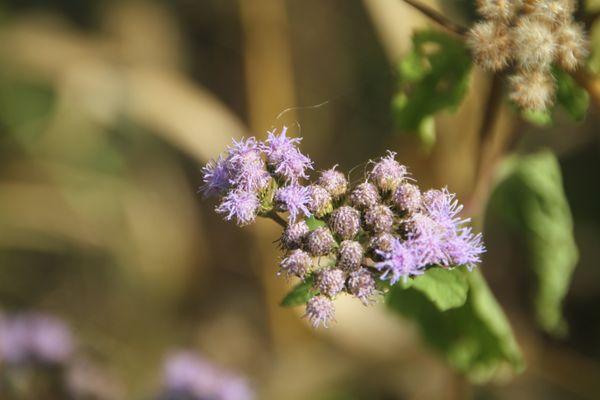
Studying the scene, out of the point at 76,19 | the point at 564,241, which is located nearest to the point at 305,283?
the point at 564,241

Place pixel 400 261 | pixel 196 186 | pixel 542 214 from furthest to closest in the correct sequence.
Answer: pixel 196 186, pixel 542 214, pixel 400 261

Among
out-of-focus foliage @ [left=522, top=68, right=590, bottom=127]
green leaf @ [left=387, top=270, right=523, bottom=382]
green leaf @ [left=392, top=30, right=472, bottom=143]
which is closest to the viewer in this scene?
out-of-focus foliage @ [left=522, top=68, right=590, bottom=127]

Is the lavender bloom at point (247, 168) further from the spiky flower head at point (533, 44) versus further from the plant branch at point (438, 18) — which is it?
the spiky flower head at point (533, 44)

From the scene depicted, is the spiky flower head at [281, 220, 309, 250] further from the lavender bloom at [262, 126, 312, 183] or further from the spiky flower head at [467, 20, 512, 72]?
the spiky flower head at [467, 20, 512, 72]

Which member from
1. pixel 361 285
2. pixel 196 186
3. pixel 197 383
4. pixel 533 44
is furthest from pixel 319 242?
pixel 196 186

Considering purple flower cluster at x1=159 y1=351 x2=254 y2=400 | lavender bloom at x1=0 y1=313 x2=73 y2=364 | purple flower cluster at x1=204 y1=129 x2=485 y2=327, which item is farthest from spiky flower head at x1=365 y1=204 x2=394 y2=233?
lavender bloom at x1=0 y1=313 x2=73 y2=364

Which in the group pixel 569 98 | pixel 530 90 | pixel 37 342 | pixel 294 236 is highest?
pixel 37 342

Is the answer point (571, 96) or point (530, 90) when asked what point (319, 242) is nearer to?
point (530, 90)
